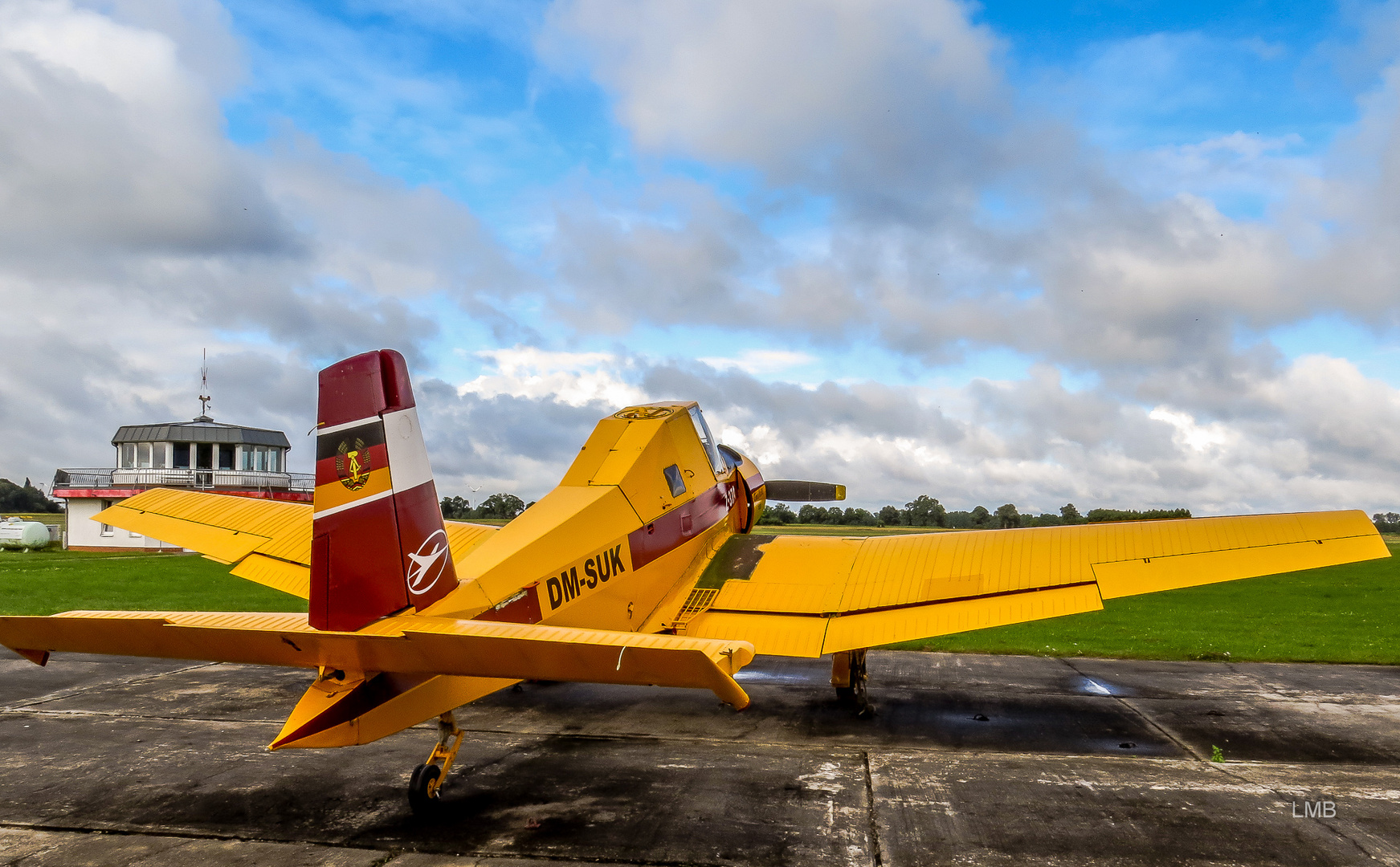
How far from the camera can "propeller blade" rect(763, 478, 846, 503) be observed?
13.7 metres

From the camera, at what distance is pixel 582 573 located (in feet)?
23.5

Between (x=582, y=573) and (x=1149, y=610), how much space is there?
18.1m

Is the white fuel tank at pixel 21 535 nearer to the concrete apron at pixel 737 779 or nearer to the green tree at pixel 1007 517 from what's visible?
the concrete apron at pixel 737 779

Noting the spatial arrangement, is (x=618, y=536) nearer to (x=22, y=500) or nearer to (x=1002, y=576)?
(x=1002, y=576)

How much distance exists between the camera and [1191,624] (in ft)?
56.2

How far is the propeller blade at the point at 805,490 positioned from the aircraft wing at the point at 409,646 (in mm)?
8927

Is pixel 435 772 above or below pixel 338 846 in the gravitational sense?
above

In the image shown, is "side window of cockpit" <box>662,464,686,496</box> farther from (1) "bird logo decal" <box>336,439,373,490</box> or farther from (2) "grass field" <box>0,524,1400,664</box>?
(2) "grass field" <box>0,524,1400,664</box>

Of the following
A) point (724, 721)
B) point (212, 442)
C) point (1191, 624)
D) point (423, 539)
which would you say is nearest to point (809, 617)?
point (724, 721)

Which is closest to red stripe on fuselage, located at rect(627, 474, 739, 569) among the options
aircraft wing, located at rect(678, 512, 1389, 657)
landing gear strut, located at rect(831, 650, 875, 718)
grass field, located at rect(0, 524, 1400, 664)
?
aircraft wing, located at rect(678, 512, 1389, 657)

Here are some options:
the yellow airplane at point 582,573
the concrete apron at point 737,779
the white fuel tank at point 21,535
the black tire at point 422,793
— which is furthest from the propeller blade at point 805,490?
the white fuel tank at point 21,535

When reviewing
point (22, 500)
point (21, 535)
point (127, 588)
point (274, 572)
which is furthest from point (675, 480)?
point (22, 500)

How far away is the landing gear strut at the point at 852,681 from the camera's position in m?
9.24

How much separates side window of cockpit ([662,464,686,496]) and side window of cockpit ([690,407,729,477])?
97 centimetres
